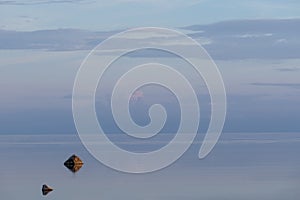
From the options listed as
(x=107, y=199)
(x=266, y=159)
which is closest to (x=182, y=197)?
(x=107, y=199)

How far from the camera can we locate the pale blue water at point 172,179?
125ft

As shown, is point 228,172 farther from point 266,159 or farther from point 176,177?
point 266,159

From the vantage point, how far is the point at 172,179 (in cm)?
4434

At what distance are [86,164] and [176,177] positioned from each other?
743 cm

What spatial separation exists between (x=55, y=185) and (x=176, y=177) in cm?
640

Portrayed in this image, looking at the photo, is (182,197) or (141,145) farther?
(141,145)

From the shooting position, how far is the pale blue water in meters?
38.0

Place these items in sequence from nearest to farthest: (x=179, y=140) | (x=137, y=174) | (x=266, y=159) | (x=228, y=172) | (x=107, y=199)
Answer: (x=107, y=199)
(x=179, y=140)
(x=137, y=174)
(x=228, y=172)
(x=266, y=159)

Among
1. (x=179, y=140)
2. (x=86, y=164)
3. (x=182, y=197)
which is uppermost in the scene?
(x=86, y=164)

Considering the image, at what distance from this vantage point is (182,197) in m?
37.6

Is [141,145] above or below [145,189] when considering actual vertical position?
above

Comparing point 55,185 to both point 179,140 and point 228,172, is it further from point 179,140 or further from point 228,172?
point 228,172

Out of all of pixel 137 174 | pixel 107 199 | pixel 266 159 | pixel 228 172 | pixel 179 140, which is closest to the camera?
pixel 107 199

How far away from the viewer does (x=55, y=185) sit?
41.1m
